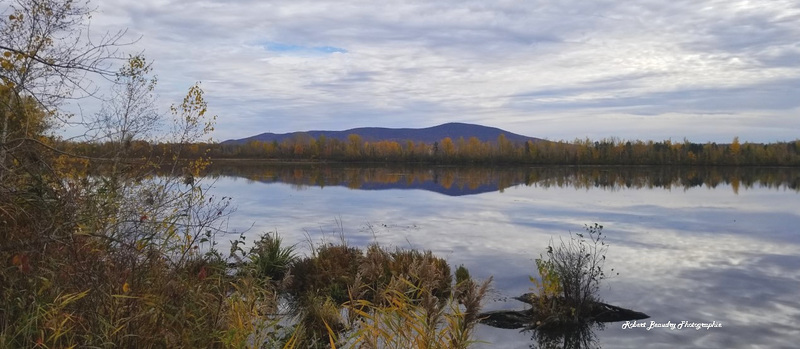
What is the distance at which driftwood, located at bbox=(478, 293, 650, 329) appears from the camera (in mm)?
9499

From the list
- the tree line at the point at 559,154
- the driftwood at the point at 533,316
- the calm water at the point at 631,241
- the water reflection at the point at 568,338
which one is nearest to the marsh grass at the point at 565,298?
the driftwood at the point at 533,316

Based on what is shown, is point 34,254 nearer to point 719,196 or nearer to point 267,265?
point 267,265

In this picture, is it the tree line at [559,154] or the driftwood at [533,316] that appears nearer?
the driftwood at [533,316]

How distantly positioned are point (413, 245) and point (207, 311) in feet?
33.0

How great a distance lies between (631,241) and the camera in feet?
57.1

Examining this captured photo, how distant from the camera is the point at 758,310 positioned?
10344 mm

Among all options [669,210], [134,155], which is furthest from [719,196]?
[134,155]

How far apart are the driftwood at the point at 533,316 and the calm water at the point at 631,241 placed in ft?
0.85

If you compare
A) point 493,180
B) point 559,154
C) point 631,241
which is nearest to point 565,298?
point 631,241

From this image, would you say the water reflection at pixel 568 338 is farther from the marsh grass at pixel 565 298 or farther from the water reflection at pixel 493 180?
the water reflection at pixel 493 180

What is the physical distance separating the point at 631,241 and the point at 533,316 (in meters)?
9.00

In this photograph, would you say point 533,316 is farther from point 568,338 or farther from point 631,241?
point 631,241

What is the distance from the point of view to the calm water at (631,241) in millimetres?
9703

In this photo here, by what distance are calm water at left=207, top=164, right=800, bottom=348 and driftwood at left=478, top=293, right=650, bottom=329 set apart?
0.26 metres
